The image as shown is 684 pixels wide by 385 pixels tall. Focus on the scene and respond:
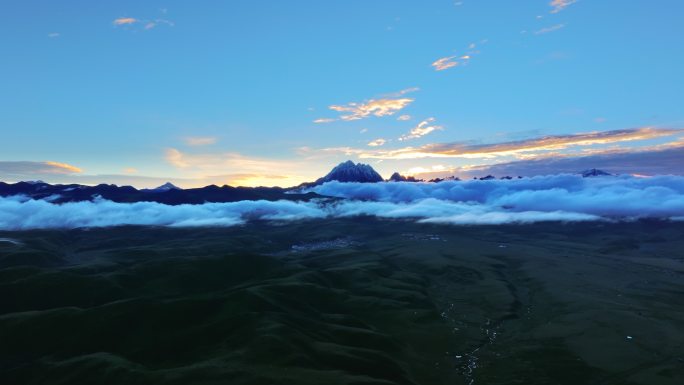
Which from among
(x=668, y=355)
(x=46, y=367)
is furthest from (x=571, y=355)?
(x=46, y=367)

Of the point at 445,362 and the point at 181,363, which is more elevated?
the point at 181,363

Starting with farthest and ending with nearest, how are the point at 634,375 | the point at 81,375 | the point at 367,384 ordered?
the point at 634,375
the point at 81,375
the point at 367,384

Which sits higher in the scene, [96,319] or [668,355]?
[96,319]

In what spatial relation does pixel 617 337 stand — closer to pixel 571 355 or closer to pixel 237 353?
pixel 571 355

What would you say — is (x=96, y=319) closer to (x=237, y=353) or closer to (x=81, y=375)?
(x=81, y=375)

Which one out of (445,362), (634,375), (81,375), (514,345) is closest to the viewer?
(81,375)

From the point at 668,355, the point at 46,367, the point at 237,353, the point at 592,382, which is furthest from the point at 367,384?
the point at 668,355

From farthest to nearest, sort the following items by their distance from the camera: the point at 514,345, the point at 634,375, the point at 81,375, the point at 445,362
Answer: the point at 514,345 < the point at 445,362 < the point at 634,375 < the point at 81,375

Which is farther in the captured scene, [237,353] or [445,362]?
[445,362]

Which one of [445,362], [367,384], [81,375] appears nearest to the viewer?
[367,384]
